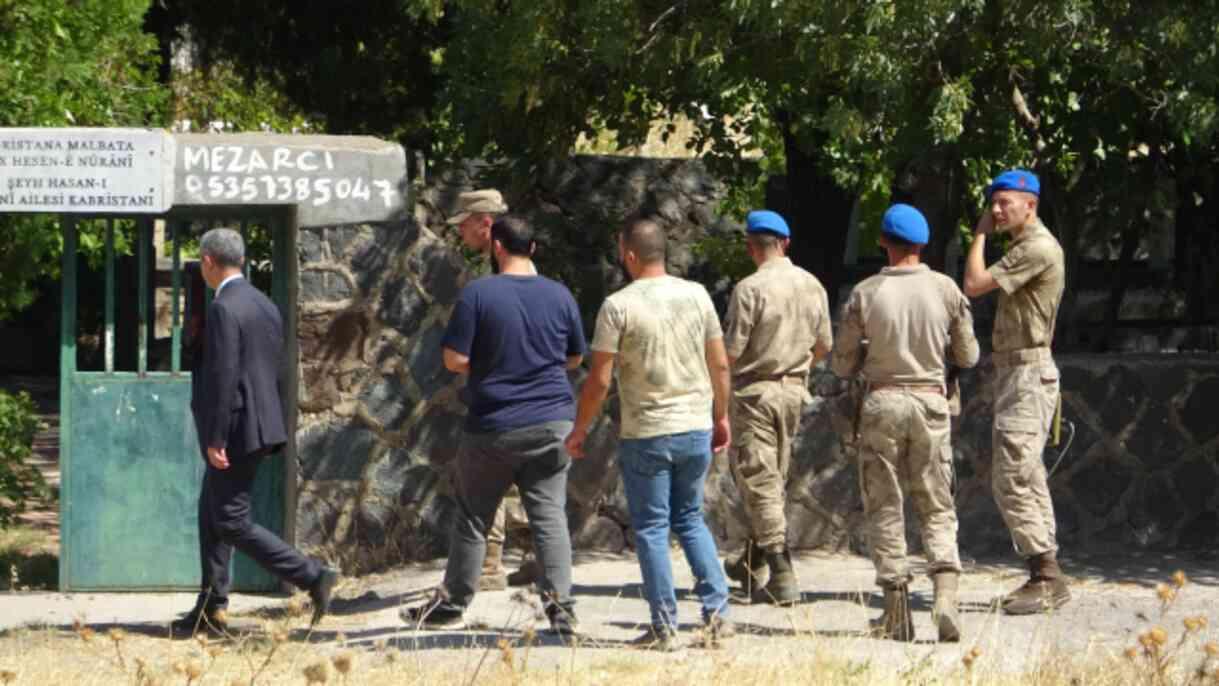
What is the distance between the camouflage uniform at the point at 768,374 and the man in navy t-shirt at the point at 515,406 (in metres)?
1.00

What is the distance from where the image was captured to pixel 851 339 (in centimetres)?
823

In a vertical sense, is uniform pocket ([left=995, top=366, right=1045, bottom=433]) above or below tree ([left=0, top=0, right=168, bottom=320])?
below

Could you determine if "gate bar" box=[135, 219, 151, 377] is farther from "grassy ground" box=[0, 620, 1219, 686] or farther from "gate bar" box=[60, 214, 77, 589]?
"grassy ground" box=[0, 620, 1219, 686]

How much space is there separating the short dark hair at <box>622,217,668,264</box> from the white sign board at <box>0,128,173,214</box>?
2532 millimetres

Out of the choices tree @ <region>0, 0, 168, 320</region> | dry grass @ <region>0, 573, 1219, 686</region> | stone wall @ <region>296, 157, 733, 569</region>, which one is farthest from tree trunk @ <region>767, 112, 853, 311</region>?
dry grass @ <region>0, 573, 1219, 686</region>

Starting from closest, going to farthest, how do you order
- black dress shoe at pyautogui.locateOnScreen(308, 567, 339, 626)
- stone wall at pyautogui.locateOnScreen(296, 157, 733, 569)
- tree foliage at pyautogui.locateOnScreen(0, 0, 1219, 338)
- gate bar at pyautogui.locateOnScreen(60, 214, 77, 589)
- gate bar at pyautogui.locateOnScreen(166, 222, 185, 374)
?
black dress shoe at pyautogui.locateOnScreen(308, 567, 339, 626) → gate bar at pyautogui.locateOnScreen(60, 214, 77, 589) → gate bar at pyautogui.locateOnScreen(166, 222, 185, 374) → stone wall at pyautogui.locateOnScreen(296, 157, 733, 569) → tree foliage at pyautogui.locateOnScreen(0, 0, 1219, 338)

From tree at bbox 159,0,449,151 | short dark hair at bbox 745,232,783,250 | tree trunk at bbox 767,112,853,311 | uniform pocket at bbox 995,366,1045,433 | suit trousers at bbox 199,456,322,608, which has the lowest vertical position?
suit trousers at bbox 199,456,322,608

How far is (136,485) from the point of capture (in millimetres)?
9523

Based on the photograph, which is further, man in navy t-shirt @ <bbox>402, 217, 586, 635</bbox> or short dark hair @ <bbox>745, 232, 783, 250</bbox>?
short dark hair @ <bbox>745, 232, 783, 250</bbox>

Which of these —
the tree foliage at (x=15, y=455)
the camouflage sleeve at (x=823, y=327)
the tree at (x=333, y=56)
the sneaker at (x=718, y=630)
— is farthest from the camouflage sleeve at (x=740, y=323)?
the tree at (x=333, y=56)

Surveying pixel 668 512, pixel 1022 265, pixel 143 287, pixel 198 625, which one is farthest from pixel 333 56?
pixel 668 512

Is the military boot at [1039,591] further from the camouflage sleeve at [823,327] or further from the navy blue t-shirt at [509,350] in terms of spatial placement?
the navy blue t-shirt at [509,350]

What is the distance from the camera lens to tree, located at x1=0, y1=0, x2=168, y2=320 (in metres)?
10.7

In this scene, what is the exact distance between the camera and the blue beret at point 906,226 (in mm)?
8094
